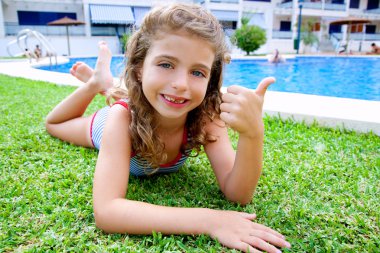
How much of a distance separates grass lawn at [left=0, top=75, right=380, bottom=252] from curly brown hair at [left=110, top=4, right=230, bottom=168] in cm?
31

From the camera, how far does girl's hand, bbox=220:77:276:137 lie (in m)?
1.53

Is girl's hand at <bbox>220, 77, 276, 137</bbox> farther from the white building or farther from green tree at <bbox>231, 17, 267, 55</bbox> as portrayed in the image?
the white building

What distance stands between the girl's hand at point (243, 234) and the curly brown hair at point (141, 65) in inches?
23.0

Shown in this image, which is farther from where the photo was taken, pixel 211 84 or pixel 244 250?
pixel 211 84

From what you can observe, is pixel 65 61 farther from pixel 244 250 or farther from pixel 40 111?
pixel 244 250

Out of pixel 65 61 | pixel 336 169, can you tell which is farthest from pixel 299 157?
pixel 65 61

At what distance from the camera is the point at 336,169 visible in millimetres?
2287

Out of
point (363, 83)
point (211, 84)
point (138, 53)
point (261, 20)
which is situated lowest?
point (363, 83)

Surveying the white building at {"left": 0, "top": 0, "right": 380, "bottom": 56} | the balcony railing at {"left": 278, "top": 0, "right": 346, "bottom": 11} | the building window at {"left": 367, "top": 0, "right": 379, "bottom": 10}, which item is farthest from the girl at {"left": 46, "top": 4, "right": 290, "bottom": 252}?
the building window at {"left": 367, "top": 0, "right": 379, "bottom": 10}

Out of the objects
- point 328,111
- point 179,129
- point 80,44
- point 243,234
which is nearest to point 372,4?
point 80,44

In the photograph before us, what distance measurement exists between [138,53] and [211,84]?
1.60ft

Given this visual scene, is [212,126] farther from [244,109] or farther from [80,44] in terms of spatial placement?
[80,44]

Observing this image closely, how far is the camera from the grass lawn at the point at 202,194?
1.45 m

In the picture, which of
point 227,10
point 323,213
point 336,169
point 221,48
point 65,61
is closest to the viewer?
point 323,213
